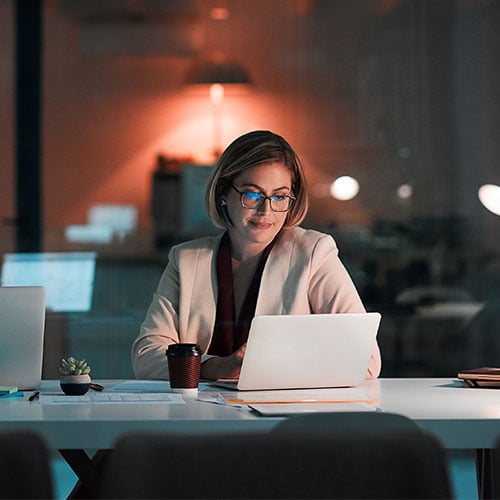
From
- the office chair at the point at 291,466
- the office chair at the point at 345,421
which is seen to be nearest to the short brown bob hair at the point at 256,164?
the office chair at the point at 345,421

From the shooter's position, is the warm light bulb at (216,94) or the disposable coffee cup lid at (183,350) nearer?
the disposable coffee cup lid at (183,350)

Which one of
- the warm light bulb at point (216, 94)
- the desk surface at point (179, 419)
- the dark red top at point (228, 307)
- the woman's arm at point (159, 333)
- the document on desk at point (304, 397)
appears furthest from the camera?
the warm light bulb at point (216, 94)

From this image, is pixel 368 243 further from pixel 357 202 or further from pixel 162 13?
pixel 162 13

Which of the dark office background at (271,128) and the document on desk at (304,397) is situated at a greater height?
the dark office background at (271,128)

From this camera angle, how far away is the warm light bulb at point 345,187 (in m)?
5.57

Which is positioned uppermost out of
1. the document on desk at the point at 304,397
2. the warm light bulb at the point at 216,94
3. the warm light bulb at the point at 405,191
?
the warm light bulb at the point at 216,94

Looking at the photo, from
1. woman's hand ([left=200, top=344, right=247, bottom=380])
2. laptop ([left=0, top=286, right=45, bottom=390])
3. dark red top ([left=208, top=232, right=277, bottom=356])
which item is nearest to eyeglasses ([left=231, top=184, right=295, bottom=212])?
dark red top ([left=208, top=232, right=277, bottom=356])

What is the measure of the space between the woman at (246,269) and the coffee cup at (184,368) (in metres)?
0.28

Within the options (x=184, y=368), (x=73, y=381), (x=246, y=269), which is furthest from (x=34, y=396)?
(x=246, y=269)

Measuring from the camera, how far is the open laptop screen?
558cm

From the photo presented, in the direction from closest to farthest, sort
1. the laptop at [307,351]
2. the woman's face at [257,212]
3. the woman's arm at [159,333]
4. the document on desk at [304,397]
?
the document on desk at [304,397]
the laptop at [307,351]
the woman's arm at [159,333]
the woman's face at [257,212]

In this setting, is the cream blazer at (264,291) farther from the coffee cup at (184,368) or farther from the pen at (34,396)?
the pen at (34,396)

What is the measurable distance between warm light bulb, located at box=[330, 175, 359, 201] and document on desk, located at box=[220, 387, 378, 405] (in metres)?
2.83

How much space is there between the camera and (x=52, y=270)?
5.58 meters
